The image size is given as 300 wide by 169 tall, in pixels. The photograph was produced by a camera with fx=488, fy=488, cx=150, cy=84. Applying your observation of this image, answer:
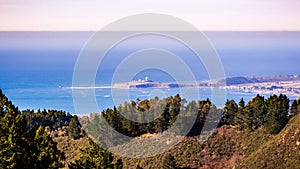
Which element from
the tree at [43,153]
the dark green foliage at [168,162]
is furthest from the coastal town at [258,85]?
the tree at [43,153]

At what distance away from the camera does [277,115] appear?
4550 centimetres

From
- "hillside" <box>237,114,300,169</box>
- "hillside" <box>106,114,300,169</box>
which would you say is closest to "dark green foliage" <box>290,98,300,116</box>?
"hillside" <box>106,114,300,169</box>

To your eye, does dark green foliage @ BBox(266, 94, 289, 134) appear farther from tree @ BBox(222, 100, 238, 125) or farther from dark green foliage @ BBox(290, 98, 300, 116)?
tree @ BBox(222, 100, 238, 125)

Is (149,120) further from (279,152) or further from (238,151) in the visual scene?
(279,152)

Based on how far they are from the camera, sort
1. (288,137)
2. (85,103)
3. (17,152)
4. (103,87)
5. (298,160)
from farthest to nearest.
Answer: (103,87), (85,103), (288,137), (298,160), (17,152)

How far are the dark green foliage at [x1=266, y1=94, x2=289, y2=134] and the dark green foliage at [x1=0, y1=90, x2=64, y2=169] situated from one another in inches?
1118

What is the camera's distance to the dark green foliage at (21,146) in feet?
62.0

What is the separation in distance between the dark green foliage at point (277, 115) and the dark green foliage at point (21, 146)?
93.2 feet

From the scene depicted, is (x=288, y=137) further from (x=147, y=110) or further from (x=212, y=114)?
(x=147, y=110)

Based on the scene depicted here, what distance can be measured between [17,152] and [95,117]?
30.5 metres

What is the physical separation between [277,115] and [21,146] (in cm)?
3113

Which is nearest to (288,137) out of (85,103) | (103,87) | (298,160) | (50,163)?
(298,160)

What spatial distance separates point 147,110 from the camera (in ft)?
163

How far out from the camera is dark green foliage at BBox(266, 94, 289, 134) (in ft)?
148
